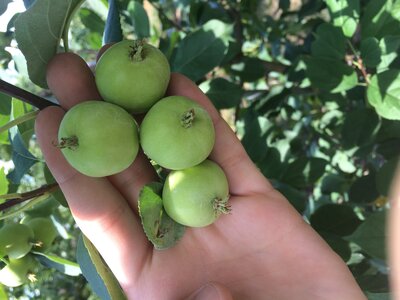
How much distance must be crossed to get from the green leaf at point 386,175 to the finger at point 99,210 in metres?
0.97

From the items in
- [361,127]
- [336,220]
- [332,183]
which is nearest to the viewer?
[336,220]

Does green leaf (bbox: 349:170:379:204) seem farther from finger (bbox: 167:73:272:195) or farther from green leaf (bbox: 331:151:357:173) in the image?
finger (bbox: 167:73:272:195)

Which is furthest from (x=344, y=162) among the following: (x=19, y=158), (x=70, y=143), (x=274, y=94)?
(x=70, y=143)

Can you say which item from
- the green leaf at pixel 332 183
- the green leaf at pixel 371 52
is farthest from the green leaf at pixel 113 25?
the green leaf at pixel 332 183

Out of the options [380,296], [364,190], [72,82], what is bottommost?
[364,190]

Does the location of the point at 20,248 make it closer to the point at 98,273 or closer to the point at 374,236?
the point at 98,273

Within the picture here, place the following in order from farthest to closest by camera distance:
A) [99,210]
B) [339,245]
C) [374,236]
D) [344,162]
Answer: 1. [344,162]
2. [339,245]
3. [374,236]
4. [99,210]

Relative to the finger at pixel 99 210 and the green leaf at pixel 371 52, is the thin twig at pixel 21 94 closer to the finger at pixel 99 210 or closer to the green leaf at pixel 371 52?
the finger at pixel 99 210

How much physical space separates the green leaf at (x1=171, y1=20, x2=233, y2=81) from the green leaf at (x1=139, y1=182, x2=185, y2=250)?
644 mm

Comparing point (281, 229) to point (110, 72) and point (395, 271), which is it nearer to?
point (395, 271)

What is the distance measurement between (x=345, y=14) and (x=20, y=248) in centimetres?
134

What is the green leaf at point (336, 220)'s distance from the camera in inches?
68.4

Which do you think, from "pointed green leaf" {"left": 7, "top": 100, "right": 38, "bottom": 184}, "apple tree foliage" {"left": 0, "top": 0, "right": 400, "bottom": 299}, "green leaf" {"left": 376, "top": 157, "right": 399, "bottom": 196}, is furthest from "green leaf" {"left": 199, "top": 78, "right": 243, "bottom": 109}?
"pointed green leaf" {"left": 7, "top": 100, "right": 38, "bottom": 184}

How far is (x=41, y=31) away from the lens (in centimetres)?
109
